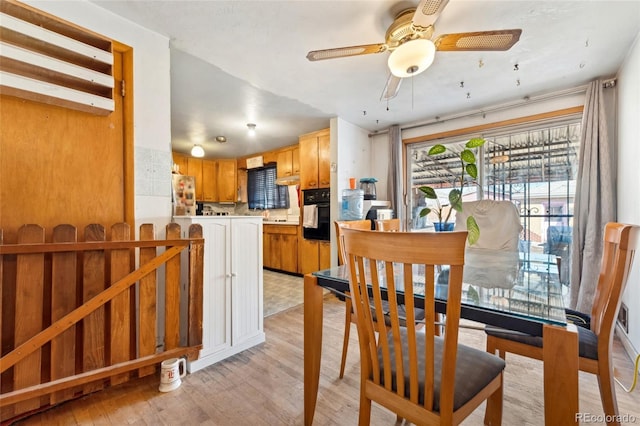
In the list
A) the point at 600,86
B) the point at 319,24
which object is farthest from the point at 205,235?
the point at 600,86

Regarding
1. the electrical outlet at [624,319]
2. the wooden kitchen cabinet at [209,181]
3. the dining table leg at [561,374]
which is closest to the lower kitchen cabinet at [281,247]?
the wooden kitchen cabinet at [209,181]

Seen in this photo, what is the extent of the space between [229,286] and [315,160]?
8.28 ft

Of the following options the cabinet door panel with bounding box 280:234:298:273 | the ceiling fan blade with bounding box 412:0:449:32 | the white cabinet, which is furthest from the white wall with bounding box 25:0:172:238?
the cabinet door panel with bounding box 280:234:298:273

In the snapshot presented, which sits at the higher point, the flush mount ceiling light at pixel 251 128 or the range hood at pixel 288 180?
the flush mount ceiling light at pixel 251 128

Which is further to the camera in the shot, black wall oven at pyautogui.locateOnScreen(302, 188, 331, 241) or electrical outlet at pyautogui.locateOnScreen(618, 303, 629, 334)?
black wall oven at pyautogui.locateOnScreen(302, 188, 331, 241)

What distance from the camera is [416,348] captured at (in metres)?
0.82

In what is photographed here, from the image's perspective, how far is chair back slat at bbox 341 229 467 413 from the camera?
716 mm

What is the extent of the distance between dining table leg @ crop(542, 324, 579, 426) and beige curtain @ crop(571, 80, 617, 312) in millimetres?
2452

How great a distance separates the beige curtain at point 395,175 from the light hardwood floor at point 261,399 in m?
2.17

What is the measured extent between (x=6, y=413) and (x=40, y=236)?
0.87 metres

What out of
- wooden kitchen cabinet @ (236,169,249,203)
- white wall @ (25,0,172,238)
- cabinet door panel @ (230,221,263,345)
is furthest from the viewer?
wooden kitchen cabinet @ (236,169,249,203)

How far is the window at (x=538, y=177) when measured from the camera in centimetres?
287

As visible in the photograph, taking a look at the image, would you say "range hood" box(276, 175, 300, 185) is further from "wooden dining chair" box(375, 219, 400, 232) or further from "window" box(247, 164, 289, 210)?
"wooden dining chair" box(375, 219, 400, 232)

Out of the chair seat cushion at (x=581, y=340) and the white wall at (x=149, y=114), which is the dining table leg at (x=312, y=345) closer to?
the chair seat cushion at (x=581, y=340)
